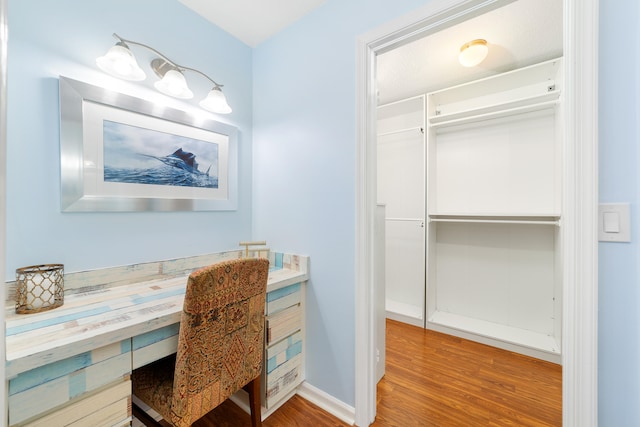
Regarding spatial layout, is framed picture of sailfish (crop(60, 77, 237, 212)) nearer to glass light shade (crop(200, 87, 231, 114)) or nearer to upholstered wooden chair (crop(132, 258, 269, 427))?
glass light shade (crop(200, 87, 231, 114))

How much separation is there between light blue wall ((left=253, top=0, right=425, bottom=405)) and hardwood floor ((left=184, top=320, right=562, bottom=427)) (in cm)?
30

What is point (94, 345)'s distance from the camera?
85 cm

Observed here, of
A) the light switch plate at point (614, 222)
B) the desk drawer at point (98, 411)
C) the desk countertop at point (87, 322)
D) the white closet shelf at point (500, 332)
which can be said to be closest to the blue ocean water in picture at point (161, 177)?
the desk countertop at point (87, 322)

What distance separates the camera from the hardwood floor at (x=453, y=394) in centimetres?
149

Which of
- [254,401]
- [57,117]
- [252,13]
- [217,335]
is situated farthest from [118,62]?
[254,401]

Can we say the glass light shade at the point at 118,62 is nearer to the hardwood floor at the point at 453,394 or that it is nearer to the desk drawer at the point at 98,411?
the desk drawer at the point at 98,411

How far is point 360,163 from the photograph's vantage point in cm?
143

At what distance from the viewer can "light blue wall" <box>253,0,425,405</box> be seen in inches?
58.9

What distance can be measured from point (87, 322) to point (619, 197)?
189 centimetres

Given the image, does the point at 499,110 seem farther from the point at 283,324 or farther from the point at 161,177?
the point at 161,177

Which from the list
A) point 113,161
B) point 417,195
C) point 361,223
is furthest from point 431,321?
point 113,161

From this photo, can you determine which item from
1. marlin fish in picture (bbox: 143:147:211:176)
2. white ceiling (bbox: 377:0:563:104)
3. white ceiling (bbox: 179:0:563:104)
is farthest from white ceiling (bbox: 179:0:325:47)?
marlin fish in picture (bbox: 143:147:211:176)

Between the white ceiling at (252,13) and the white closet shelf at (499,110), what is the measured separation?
1.57m

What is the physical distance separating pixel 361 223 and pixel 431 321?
1.76 meters
